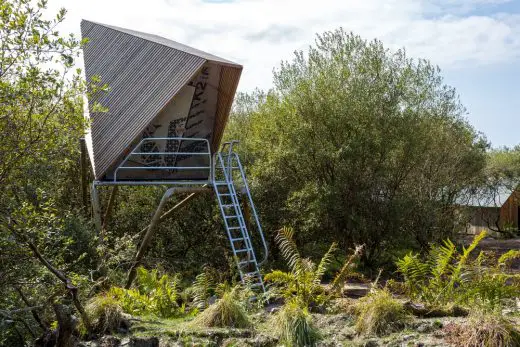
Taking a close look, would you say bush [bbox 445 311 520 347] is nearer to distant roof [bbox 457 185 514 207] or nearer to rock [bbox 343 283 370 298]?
rock [bbox 343 283 370 298]

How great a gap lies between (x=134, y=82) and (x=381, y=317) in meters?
8.55

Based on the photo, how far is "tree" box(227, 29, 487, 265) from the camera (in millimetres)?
18016

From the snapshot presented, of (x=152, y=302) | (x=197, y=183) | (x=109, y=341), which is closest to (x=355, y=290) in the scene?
(x=197, y=183)

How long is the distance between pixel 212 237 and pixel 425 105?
11474 mm

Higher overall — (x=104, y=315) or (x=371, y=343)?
(x=104, y=315)

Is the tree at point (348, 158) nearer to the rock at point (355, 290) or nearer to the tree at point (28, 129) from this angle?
the rock at point (355, 290)

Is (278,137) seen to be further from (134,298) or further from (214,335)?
(214,335)

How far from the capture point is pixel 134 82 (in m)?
14.7

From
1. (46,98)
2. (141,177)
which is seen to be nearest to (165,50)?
(141,177)

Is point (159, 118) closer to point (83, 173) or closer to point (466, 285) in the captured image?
point (83, 173)

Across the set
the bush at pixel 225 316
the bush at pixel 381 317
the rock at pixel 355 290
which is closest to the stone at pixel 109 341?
the bush at pixel 225 316

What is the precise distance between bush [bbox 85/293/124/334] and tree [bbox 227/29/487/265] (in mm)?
8966

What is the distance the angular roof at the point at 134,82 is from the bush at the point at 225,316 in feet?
18.2

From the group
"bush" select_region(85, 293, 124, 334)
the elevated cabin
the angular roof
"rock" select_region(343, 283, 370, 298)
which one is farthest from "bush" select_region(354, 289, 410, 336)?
the angular roof
